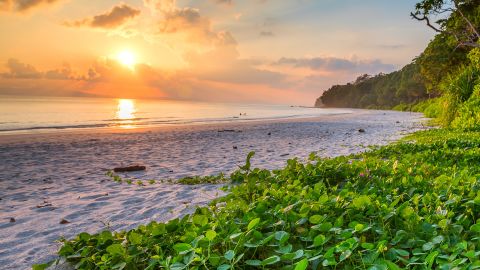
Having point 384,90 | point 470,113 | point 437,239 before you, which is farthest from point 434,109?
point 384,90

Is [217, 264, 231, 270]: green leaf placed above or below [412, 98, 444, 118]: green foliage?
below

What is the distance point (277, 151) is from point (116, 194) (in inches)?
267

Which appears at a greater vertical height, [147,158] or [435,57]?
[435,57]

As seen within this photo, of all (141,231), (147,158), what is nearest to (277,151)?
(147,158)

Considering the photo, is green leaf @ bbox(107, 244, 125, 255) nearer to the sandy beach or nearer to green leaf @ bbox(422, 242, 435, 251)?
the sandy beach

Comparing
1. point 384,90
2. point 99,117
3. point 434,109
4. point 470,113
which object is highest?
point 384,90

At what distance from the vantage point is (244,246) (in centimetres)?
256

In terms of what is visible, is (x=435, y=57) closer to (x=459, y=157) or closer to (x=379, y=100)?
(x=459, y=157)

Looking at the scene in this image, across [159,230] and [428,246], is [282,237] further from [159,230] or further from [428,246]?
[159,230]

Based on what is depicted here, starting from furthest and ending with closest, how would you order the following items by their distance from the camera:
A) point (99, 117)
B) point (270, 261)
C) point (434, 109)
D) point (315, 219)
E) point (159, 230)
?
point (99, 117), point (434, 109), point (159, 230), point (315, 219), point (270, 261)

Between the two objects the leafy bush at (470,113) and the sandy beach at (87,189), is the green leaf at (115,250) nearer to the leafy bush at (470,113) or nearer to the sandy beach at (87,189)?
the sandy beach at (87,189)

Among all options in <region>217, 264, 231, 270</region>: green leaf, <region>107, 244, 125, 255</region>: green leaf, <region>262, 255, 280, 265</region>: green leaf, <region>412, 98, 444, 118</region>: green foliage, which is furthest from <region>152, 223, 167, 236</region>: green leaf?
<region>412, 98, 444, 118</region>: green foliage

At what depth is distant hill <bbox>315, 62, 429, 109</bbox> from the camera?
8875cm

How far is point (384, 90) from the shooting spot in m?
130
